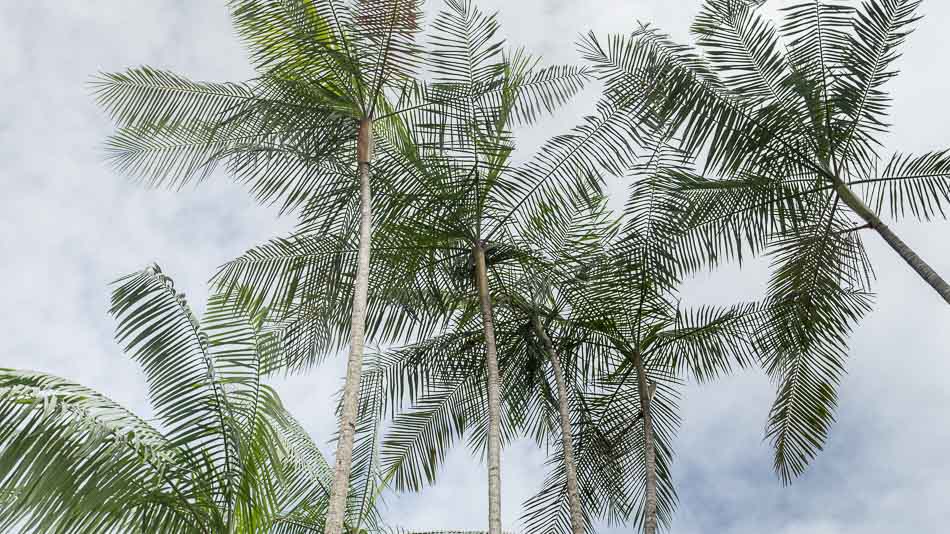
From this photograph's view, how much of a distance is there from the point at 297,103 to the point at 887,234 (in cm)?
601

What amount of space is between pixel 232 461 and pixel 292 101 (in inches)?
146

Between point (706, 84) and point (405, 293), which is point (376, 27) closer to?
point (405, 293)

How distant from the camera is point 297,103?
30.2ft

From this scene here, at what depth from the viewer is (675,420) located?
36.3 feet

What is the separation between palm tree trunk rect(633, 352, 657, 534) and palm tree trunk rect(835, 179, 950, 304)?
281 cm

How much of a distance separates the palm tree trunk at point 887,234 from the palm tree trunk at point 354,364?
4.76 meters

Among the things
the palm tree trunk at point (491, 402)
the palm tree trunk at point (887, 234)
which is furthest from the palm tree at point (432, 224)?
the palm tree trunk at point (887, 234)

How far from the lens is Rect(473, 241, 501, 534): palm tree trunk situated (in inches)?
336

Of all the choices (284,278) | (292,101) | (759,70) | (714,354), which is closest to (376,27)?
(292,101)

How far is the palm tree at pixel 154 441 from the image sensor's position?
5.95m

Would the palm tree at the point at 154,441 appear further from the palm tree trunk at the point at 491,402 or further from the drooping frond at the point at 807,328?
the drooping frond at the point at 807,328

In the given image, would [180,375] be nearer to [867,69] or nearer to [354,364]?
[354,364]

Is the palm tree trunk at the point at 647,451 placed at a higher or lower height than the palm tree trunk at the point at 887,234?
lower

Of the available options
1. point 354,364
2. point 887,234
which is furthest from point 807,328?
point 354,364
